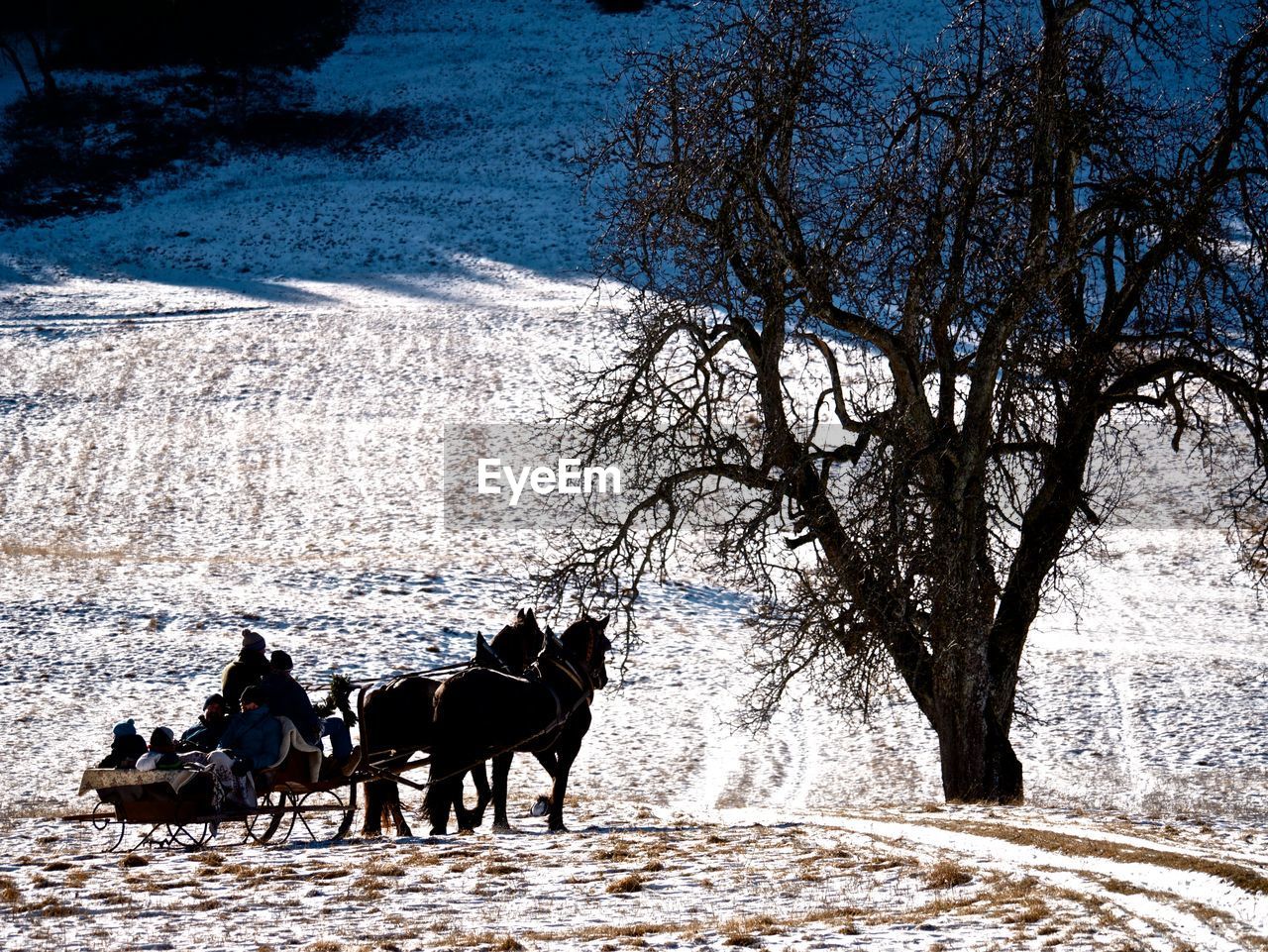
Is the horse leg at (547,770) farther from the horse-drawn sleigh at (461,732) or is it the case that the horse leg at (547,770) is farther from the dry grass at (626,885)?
the dry grass at (626,885)

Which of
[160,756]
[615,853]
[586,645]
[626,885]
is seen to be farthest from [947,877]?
[160,756]

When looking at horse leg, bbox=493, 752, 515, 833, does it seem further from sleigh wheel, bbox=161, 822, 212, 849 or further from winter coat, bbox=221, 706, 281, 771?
sleigh wheel, bbox=161, 822, 212, 849

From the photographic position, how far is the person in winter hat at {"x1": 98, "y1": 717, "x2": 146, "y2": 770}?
1211 centimetres

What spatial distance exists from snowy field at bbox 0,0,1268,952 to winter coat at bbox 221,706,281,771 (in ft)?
2.93

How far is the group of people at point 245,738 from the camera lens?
1183 cm

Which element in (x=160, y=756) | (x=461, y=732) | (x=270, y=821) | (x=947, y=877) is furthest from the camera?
(x=270, y=821)

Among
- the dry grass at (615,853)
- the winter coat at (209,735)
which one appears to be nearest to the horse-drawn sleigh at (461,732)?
the winter coat at (209,735)

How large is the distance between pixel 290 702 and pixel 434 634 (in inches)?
443

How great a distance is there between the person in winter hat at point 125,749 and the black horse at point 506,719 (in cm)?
274

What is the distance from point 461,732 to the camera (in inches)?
514

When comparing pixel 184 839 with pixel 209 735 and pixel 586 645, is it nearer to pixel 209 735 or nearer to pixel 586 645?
pixel 209 735

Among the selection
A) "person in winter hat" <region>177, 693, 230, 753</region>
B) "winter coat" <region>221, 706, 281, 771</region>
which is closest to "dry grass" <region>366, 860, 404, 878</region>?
"winter coat" <region>221, 706, 281, 771</region>

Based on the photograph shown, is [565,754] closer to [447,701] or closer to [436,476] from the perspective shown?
[447,701]

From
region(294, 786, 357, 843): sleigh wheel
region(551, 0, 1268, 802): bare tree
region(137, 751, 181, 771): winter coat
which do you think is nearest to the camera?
region(137, 751, 181, 771): winter coat
